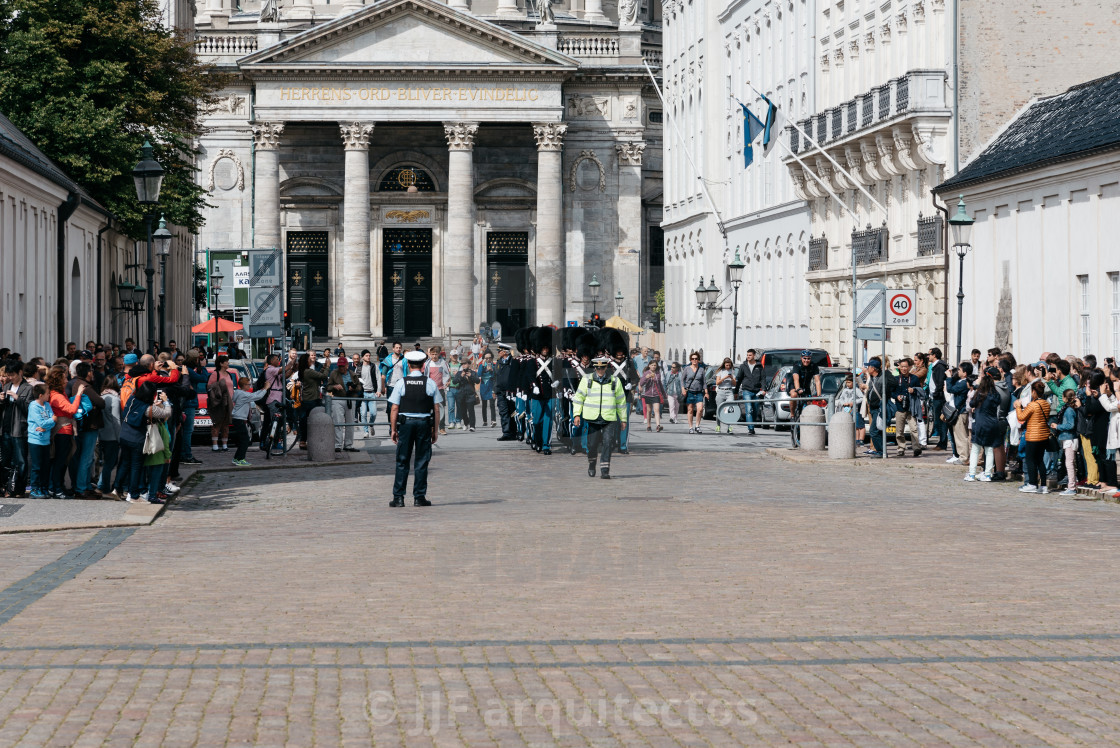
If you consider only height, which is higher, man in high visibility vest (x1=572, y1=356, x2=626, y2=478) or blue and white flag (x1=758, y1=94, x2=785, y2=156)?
blue and white flag (x1=758, y1=94, x2=785, y2=156)

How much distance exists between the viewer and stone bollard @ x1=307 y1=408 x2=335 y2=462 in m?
28.4

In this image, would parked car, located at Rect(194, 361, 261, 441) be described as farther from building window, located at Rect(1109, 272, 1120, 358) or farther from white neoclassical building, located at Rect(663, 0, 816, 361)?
white neoclassical building, located at Rect(663, 0, 816, 361)

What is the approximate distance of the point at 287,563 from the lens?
1470 centimetres

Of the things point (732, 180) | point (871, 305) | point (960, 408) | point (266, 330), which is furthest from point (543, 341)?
point (732, 180)

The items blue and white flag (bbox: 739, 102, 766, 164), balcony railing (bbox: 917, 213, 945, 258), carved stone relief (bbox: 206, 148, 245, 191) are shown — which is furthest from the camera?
carved stone relief (bbox: 206, 148, 245, 191)

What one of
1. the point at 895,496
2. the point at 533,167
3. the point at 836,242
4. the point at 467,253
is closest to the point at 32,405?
the point at 895,496

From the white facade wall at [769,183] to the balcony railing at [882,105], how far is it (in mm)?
2796

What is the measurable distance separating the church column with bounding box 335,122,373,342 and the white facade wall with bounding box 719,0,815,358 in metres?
20.8

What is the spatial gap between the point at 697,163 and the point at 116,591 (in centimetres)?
5833

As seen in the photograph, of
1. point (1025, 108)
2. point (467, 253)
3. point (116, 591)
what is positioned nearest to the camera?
point (116, 591)

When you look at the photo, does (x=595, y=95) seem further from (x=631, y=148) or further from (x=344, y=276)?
(x=344, y=276)

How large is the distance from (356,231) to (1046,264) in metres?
49.0

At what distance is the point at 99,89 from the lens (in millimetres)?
45906

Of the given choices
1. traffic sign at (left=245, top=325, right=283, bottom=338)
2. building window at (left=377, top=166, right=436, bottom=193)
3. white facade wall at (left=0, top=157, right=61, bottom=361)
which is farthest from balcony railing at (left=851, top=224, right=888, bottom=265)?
building window at (left=377, top=166, right=436, bottom=193)
